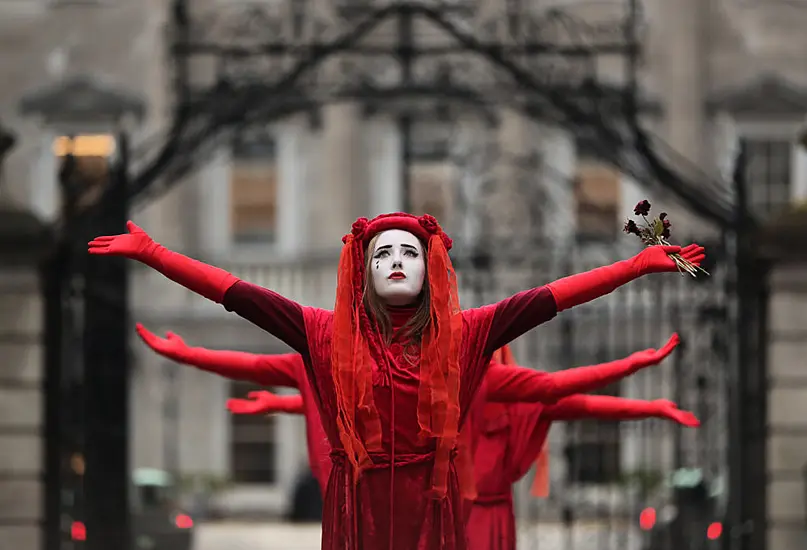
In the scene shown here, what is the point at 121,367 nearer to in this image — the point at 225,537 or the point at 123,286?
the point at 123,286

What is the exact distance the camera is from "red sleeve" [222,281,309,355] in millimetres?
5215

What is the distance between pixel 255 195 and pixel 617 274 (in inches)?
668

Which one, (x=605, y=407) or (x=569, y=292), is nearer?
(x=569, y=292)

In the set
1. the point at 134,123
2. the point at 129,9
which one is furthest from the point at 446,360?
the point at 129,9

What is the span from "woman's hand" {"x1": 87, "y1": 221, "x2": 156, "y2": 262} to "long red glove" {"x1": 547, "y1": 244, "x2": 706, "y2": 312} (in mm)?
1115

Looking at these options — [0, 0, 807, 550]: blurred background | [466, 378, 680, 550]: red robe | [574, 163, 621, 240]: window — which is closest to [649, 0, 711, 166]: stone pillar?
[0, 0, 807, 550]: blurred background

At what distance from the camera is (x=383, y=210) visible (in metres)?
20.6

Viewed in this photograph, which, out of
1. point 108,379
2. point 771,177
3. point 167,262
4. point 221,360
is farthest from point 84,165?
point 771,177

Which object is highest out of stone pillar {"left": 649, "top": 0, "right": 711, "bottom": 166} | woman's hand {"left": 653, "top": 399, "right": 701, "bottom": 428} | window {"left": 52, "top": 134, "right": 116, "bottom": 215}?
stone pillar {"left": 649, "top": 0, "right": 711, "bottom": 166}

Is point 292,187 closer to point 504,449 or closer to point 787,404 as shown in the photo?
point 787,404

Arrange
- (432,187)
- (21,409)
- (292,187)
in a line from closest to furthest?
(21,409) < (432,187) < (292,187)

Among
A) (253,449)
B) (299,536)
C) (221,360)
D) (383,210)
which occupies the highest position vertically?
(383,210)

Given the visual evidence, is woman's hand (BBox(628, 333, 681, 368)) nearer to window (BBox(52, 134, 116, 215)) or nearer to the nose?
the nose

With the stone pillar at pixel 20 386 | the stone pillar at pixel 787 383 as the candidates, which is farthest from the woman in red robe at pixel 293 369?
the stone pillar at pixel 787 383
